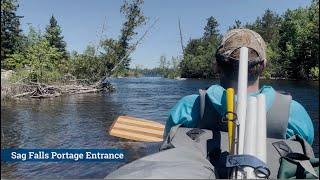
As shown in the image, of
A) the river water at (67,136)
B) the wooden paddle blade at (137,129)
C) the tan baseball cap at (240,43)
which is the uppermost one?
the tan baseball cap at (240,43)

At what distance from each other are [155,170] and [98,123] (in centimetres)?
1330

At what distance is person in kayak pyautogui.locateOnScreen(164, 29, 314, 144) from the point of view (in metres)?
2.12

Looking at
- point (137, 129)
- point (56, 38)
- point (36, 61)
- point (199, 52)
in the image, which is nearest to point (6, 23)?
point (137, 129)

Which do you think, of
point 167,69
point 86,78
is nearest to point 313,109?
point 86,78

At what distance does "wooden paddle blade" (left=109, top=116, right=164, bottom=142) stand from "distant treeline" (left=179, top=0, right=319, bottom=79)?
91.2 feet

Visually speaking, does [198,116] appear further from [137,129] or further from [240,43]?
[137,129]

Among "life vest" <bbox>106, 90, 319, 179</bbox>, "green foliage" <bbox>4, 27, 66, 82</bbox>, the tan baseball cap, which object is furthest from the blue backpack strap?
"green foliage" <bbox>4, 27, 66, 82</bbox>

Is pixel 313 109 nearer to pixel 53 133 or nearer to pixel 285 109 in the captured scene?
pixel 53 133

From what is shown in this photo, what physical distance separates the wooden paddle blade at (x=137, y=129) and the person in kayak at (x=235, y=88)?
6.59 metres

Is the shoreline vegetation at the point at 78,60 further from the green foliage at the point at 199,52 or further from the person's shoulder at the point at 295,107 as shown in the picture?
the green foliage at the point at 199,52

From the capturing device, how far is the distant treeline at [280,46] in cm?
5228

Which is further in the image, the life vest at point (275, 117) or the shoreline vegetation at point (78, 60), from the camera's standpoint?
the shoreline vegetation at point (78, 60)

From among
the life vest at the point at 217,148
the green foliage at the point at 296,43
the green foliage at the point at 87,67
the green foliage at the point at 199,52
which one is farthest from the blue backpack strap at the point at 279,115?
the green foliage at the point at 199,52

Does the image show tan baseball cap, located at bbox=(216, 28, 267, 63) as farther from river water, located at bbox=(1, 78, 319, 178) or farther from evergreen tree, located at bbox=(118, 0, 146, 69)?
evergreen tree, located at bbox=(118, 0, 146, 69)
